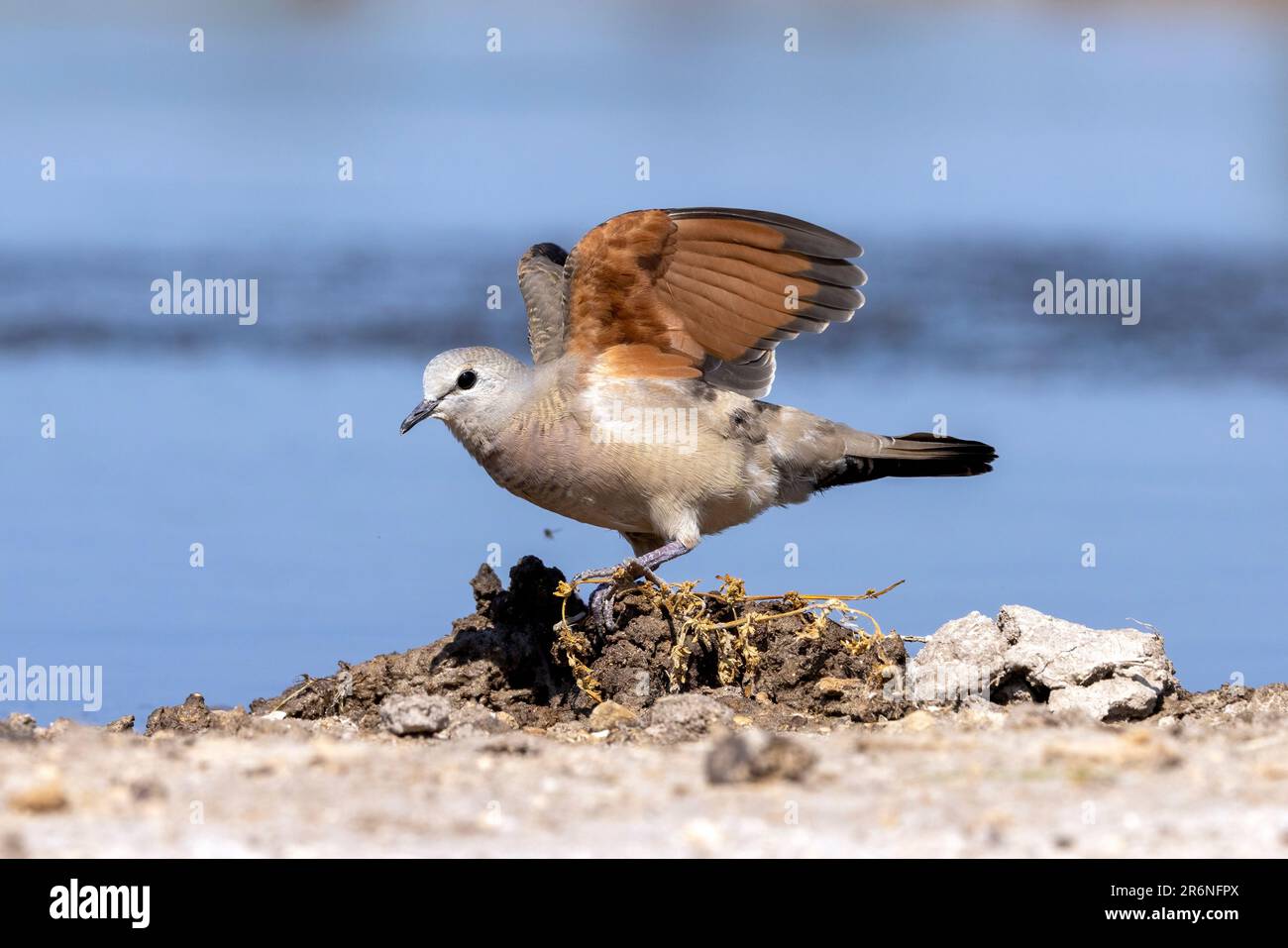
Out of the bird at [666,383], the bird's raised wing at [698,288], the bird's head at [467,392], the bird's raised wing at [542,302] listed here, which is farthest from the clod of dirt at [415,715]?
the bird's raised wing at [542,302]

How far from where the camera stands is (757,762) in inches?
194

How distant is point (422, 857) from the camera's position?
13.9ft

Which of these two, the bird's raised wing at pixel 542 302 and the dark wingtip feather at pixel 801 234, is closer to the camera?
the dark wingtip feather at pixel 801 234

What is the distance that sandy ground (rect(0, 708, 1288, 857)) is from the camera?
4328 millimetres

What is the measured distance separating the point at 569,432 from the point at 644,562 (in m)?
0.73

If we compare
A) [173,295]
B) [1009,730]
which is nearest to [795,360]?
[173,295]

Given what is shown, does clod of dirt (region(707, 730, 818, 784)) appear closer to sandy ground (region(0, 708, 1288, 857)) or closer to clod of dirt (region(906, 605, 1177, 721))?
sandy ground (region(0, 708, 1288, 857))

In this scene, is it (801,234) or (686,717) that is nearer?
(686,717)

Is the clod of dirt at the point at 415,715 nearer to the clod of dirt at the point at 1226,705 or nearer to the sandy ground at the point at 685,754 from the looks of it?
the sandy ground at the point at 685,754

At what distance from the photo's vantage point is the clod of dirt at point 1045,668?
7.57 m

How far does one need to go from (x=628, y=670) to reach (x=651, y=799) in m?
2.92

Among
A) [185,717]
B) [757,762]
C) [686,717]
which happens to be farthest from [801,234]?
[757,762]

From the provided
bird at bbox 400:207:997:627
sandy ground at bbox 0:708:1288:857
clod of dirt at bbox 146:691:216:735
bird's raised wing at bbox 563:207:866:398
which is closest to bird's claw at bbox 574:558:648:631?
bird at bbox 400:207:997:627

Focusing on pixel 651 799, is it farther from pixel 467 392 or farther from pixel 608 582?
pixel 467 392
